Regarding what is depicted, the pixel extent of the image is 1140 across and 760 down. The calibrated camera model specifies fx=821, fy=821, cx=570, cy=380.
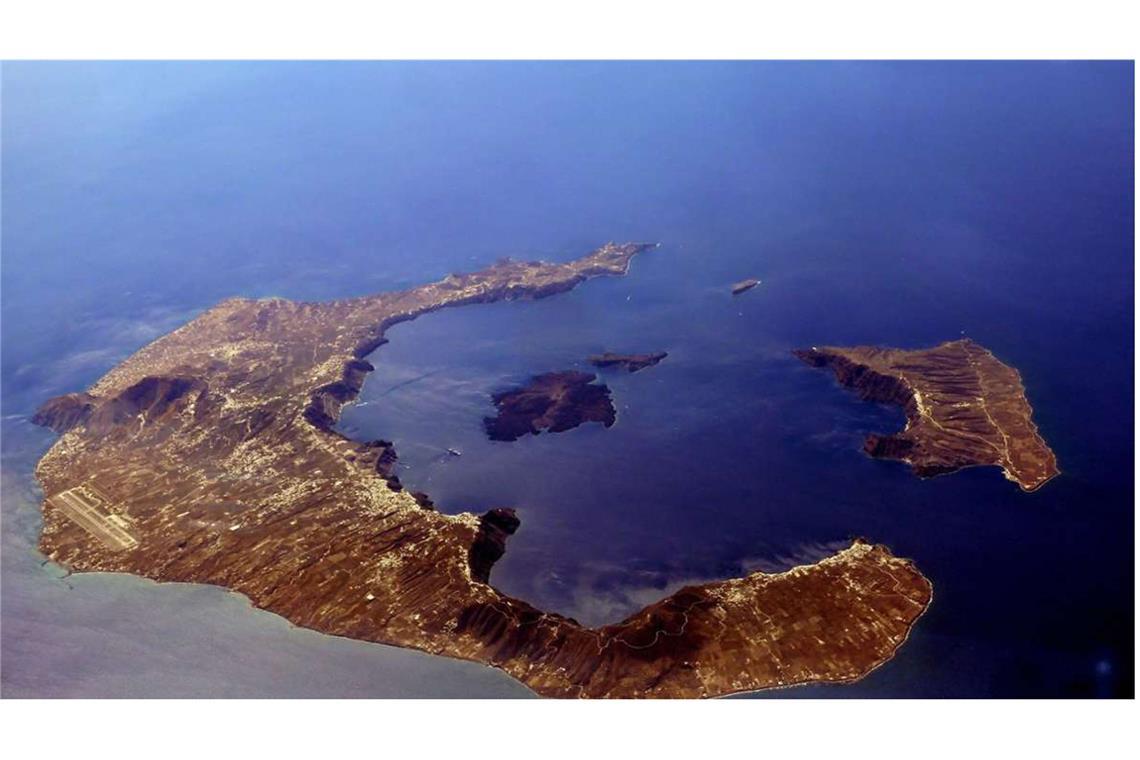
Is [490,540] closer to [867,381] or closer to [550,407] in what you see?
[550,407]

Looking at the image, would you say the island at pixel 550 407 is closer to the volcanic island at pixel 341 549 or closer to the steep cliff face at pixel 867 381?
the volcanic island at pixel 341 549

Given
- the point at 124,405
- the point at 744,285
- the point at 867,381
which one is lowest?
the point at 867,381

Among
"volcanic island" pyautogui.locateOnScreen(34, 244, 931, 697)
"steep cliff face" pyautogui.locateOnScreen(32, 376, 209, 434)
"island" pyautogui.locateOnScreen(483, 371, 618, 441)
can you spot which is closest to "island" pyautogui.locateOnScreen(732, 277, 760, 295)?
"island" pyautogui.locateOnScreen(483, 371, 618, 441)

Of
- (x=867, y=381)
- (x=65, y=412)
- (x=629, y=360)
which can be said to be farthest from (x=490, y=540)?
(x=65, y=412)

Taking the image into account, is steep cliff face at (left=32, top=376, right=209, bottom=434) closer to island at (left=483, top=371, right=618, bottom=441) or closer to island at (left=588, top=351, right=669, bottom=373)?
island at (left=483, top=371, right=618, bottom=441)

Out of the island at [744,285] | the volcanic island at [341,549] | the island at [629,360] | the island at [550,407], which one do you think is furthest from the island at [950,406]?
the island at [550,407]
